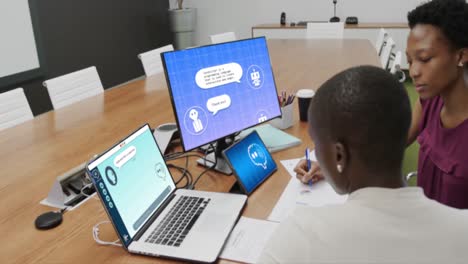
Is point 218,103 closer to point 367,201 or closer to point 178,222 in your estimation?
point 178,222

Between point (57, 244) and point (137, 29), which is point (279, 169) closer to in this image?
point (57, 244)

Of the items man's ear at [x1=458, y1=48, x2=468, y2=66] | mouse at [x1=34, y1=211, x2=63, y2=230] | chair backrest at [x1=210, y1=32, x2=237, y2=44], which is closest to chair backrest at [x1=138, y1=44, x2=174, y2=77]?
chair backrest at [x1=210, y1=32, x2=237, y2=44]

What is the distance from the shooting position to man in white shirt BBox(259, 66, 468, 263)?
2.13ft

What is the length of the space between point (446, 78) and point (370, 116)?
701 mm

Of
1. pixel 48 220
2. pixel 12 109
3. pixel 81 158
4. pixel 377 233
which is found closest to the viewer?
pixel 377 233

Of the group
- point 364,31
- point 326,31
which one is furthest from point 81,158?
point 364,31

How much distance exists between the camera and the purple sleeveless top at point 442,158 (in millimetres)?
1294

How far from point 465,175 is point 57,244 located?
48.2 inches

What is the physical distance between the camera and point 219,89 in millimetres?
1447

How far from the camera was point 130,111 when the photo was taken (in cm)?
223

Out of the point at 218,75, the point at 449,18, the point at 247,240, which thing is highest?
the point at 449,18

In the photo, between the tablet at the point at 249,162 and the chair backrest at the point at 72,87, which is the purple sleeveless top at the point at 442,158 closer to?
the tablet at the point at 249,162

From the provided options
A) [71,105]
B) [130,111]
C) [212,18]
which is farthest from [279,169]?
[212,18]

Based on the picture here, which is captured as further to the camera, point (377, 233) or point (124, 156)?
point (124, 156)
